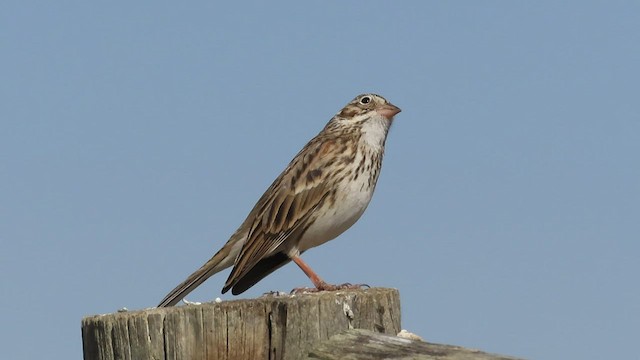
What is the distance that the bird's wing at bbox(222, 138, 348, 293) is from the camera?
9531 millimetres

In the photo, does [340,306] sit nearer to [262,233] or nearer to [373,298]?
[373,298]

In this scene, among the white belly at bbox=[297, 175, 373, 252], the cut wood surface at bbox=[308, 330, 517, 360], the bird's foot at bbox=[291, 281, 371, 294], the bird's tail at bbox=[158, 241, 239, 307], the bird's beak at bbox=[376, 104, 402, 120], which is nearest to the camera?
the cut wood surface at bbox=[308, 330, 517, 360]

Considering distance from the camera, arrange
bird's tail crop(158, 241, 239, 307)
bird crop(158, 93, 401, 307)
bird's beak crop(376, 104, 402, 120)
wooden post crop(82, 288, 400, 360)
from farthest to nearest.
A: bird's beak crop(376, 104, 402, 120) < bird crop(158, 93, 401, 307) < bird's tail crop(158, 241, 239, 307) < wooden post crop(82, 288, 400, 360)

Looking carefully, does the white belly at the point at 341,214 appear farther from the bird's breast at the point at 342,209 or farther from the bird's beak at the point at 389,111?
the bird's beak at the point at 389,111

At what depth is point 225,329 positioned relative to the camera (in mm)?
5902

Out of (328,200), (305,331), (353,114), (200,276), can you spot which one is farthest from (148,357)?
(353,114)

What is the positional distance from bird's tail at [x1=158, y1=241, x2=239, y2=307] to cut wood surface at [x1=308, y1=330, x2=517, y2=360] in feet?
9.96

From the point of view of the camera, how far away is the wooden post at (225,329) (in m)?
5.89

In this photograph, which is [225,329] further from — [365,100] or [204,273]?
[365,100]

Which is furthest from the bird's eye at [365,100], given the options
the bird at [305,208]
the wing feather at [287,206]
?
the wing feather at [287,206]

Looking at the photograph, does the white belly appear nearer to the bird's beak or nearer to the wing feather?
the wing feather

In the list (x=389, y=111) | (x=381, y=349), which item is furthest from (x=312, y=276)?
(x=381, y=349)

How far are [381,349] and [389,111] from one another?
543 cm

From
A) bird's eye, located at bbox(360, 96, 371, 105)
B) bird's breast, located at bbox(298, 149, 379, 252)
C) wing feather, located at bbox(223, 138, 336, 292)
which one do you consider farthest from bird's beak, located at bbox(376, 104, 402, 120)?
bird's breast, located at bbox(298, 149, 379, 252)
